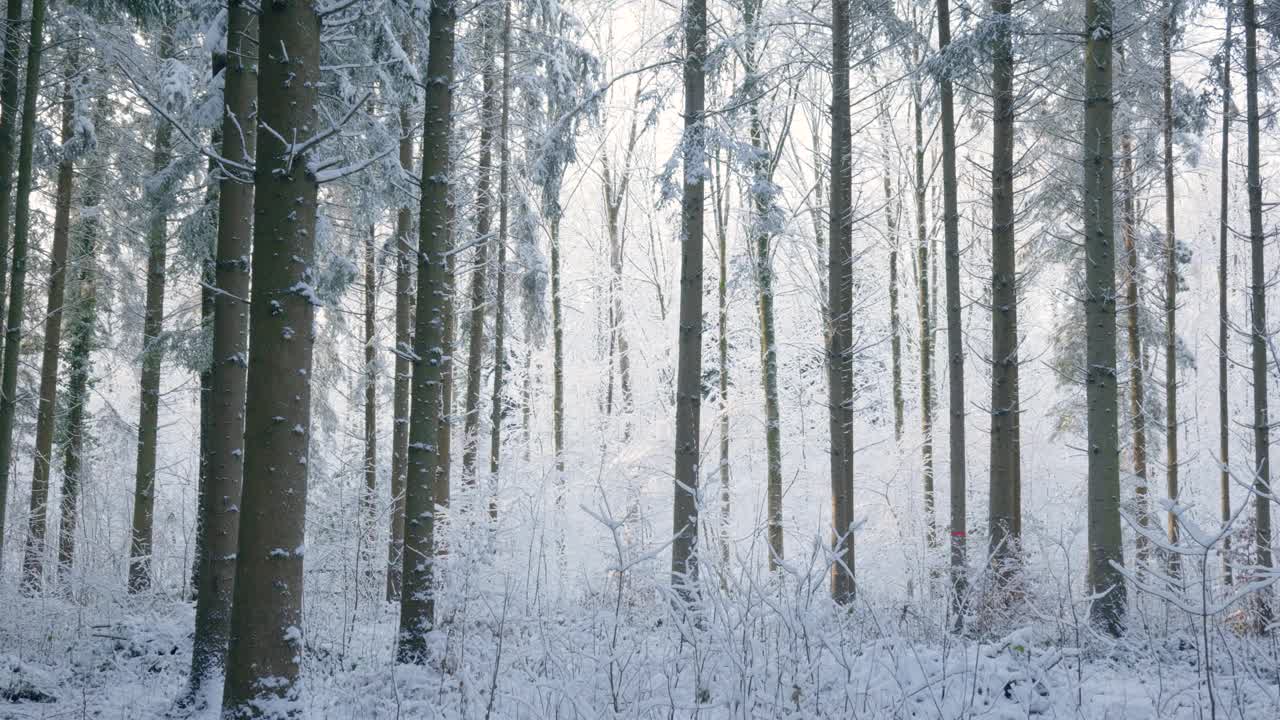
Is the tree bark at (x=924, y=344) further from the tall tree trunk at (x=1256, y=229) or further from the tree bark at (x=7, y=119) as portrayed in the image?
the tree bark at (x=7, y=119)

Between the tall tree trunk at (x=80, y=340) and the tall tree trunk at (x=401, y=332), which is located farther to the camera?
the tall tree trunk at (x=80, y=340)

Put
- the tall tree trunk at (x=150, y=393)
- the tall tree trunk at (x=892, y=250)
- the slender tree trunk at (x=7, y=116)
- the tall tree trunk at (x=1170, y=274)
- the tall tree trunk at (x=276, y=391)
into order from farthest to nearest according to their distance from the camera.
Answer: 1. the tall tree trunk at (x=892, y=250)
2. the tall tree trunk at (x=1170, y=274)
3. the tall tree trunk at (x=150, y=393)
4. the slender tree trunk at (x=7, y=116)
5. the tall tree trunk at (x=276, y=391)

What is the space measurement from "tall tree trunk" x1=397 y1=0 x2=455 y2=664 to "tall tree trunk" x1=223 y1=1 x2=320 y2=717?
2.06 metres

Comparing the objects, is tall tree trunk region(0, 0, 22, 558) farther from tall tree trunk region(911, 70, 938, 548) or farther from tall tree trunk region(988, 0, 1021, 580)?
tall tree trunk region(911, 70, 938, 548)

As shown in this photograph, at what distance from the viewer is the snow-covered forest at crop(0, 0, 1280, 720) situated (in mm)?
4430

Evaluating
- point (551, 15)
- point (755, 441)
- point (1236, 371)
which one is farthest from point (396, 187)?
point (1236, 371)

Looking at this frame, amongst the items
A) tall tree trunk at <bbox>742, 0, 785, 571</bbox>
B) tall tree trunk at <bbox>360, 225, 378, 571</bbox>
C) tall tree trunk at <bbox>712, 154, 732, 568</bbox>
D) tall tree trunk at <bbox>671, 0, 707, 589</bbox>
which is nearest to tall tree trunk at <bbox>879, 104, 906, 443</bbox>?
tall tree trunk at <bbox>712, 154, 732, 568</bbox>

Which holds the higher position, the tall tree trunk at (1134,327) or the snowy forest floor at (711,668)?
the tall tree trunk at (1134,327)

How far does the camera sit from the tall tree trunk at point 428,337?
255 inches

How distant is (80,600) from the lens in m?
8.84

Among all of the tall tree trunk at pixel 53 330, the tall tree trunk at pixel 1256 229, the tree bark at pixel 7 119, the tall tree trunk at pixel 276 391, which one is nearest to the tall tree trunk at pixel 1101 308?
the tall tree trunk at pixel 1256 229

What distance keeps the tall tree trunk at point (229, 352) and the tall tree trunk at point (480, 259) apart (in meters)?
6.61

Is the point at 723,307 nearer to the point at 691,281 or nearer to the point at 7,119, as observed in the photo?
the point at 691,281

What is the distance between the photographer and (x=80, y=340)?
14594 millimetres
